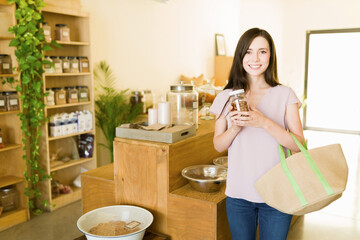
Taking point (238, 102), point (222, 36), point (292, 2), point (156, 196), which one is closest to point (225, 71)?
point (222, 36)

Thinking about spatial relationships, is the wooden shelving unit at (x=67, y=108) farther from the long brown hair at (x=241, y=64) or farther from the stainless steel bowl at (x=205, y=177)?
the long brown hair at (x=241, y=64)

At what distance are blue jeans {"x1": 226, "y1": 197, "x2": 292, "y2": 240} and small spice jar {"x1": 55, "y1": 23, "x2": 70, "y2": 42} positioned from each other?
9.12 ft

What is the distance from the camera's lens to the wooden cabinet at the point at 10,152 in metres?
3.15

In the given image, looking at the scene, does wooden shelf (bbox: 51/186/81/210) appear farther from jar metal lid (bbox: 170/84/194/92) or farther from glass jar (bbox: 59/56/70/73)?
jar metal lid (bbox: 170/84/194/92)

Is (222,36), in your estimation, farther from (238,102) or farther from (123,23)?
(238,102)

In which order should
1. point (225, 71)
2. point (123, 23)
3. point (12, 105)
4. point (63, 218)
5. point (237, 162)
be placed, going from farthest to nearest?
point (225, 71) → point (123, 23) → point (63, 218) → point (12, 105) → point (237, 162)

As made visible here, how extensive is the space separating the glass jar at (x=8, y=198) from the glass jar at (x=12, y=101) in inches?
30.5

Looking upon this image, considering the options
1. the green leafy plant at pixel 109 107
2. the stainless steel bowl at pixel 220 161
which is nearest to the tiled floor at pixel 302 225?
the green leafy plant at pixel 109 107

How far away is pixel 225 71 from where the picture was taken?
6984 millimetres

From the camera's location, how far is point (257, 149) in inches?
62.2

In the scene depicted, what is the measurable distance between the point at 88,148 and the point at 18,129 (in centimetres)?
88

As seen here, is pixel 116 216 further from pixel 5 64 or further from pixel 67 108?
pixel 67 108

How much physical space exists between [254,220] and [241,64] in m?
0.73

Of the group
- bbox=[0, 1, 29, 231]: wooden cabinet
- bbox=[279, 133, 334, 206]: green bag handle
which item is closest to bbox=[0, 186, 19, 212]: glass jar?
bbox=[0, 1, 29, 231]: wooden cabinet
